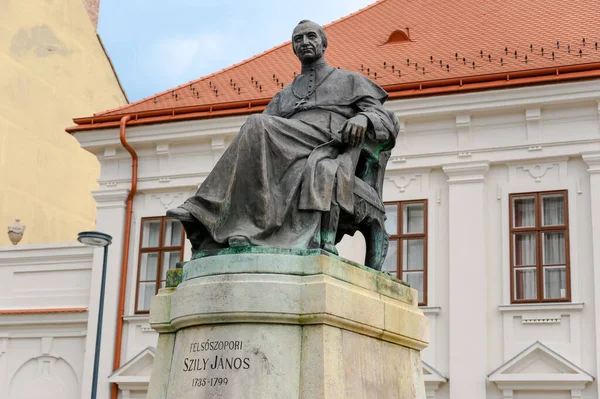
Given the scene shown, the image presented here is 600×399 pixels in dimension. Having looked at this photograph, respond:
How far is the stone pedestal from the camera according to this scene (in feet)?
18.5

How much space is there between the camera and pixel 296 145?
21.3 ft

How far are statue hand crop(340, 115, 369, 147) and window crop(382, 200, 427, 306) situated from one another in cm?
960

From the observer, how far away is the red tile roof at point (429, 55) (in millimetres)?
16234

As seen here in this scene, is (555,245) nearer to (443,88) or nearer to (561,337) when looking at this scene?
(561,337)

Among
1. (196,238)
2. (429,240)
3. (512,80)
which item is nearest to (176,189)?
(429,240)

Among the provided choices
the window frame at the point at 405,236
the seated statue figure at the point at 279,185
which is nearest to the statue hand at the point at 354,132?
the seated statue figure at the point at 279,185

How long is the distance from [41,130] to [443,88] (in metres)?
10.5

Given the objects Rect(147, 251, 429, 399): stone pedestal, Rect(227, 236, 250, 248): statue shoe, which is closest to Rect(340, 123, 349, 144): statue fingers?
Rect(147, 251, 429, 399): stone pedestal

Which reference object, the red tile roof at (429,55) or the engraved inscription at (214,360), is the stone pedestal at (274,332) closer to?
the engraved inscription at (214,360)

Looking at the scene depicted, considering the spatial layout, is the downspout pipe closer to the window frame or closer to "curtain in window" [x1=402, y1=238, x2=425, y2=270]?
the window frame

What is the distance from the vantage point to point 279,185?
6.36 meters

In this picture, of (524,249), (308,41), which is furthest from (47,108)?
(308,41)

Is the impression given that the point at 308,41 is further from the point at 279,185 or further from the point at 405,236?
the point at 405,236

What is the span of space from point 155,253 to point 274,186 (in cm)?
1205
